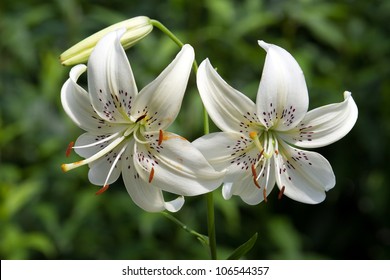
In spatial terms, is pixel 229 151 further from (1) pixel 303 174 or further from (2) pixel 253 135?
(1) pixel 303 174

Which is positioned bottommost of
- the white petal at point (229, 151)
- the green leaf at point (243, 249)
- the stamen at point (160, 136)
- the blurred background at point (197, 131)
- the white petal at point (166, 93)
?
the blurred background at point (197, 131)

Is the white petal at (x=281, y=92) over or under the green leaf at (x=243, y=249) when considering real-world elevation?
over

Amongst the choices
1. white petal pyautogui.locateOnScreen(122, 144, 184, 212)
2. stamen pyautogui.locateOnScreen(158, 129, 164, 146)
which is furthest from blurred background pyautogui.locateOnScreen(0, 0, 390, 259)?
stamen pyautogui.locateOnScreen(158, 129, 164, 146)

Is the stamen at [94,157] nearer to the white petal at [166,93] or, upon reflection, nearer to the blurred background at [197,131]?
the white petal at [166,93]

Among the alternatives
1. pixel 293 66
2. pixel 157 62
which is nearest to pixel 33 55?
pixel 157 62

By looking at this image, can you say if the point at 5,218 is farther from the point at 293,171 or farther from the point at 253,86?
the point at 293,171

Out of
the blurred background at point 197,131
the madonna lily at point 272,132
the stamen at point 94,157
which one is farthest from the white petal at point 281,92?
the blurred background at point 197,131

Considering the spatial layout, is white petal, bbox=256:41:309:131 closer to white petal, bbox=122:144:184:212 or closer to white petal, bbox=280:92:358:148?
white petal, bbox=280:92:358:148
